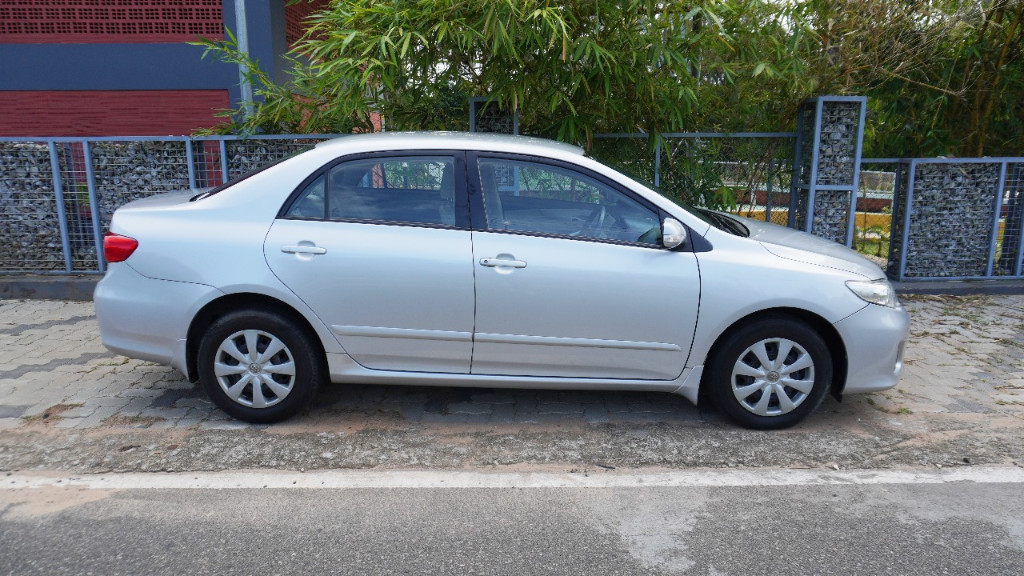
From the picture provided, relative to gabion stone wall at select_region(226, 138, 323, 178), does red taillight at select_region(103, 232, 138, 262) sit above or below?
below

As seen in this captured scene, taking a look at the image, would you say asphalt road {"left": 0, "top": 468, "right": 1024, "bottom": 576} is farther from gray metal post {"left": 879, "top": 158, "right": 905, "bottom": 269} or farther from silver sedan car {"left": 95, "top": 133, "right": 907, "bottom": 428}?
gray metal post {"left": 879, "top": 158, "right": 905, "bottom": 269}

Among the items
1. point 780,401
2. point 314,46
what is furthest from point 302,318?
point 314,46

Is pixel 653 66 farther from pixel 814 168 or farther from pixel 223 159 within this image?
pixel 223 159

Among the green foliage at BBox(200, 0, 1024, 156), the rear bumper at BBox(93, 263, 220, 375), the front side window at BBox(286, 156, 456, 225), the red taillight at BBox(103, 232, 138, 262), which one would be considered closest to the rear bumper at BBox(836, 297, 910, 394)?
the front side window at BBox(286, 156, 456, 225)

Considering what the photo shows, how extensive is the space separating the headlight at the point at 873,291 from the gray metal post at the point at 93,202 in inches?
270

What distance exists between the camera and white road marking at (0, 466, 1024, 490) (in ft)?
12.5

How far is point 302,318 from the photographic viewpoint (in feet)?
14.3

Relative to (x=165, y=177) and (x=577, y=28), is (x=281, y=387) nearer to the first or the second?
(x=577, y=28)

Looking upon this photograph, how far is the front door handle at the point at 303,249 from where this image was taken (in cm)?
420

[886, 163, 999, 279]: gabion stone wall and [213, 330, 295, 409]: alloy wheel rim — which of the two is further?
[886, 163, 999, 279]: gabion stone wall

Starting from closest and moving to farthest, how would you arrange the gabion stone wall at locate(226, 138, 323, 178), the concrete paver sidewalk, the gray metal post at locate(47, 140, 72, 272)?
the concrete paver sidewalk
the gray metal post at locate(47, 140, 72, 272)
the gabion stone wall at locate(226, 138, 323, 178)

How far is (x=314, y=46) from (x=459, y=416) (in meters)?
3.73

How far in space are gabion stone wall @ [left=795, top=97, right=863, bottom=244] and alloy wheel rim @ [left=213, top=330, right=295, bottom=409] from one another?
17.4 ft

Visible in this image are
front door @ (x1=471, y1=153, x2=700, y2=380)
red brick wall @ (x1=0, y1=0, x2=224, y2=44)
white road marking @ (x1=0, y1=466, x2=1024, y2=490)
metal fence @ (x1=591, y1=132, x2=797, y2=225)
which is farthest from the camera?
red brick wall @ (x1=0, y1=0, x2=224, y2=44)
